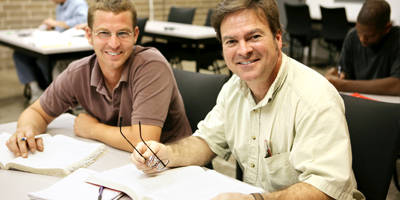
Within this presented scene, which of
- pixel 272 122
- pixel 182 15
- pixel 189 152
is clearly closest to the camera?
pixel 272 122

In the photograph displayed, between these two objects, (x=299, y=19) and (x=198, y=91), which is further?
(x=299, y=19)

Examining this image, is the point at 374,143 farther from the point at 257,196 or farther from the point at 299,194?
the point at 257,196

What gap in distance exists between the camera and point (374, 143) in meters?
1.28

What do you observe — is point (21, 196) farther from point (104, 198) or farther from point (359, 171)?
point (359, 171)

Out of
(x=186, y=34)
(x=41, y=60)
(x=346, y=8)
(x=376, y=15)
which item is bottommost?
(x=41, y=60)

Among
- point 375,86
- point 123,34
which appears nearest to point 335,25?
point 375,86

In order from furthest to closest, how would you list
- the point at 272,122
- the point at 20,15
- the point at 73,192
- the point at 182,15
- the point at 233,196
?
1. the point at 20,15
2. the point at 182,15
3. the point at 272,122
4. the point at 73,192
5. the point at 233,196

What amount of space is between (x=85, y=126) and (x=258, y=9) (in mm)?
935

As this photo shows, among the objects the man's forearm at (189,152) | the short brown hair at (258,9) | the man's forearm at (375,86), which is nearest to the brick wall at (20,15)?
the man's forearm at (375,86)

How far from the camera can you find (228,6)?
3.93ft

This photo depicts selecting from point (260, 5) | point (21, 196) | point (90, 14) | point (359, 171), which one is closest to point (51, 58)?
point (90, 14)

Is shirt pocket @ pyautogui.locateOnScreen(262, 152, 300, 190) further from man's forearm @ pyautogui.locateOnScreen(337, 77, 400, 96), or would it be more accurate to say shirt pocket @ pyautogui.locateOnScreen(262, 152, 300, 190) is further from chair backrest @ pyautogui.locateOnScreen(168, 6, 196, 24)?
chair backrest @ pyautogui.locateOnScreen(168, 6, 196, 24)

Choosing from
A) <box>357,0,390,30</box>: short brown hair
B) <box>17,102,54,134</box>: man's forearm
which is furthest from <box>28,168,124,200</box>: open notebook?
<box>357,0,390,30</box>: short brown hair

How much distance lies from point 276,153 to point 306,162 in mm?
173
